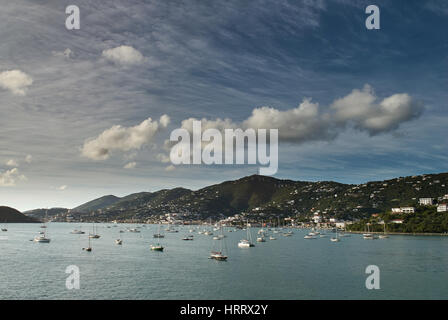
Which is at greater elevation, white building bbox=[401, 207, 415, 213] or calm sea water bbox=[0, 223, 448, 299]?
white building bbox=[401, 207, 415, 213]

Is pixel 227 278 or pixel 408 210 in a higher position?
pixel 408 210

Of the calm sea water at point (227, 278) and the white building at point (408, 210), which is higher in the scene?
the white building at point (408, 210)

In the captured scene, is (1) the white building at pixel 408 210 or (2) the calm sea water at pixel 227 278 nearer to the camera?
(2) the calm sea water at pixel 227 278

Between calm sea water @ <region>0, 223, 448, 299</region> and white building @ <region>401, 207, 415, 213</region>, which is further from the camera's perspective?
white building @ <region>401, 207, 415, 213</region>

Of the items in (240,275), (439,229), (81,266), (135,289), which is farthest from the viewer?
(439,229)

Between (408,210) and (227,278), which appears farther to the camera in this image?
(408,210)

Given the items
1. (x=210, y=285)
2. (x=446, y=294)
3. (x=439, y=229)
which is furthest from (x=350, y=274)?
(x=439, y=229)

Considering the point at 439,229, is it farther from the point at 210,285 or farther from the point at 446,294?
the point at 210,285
